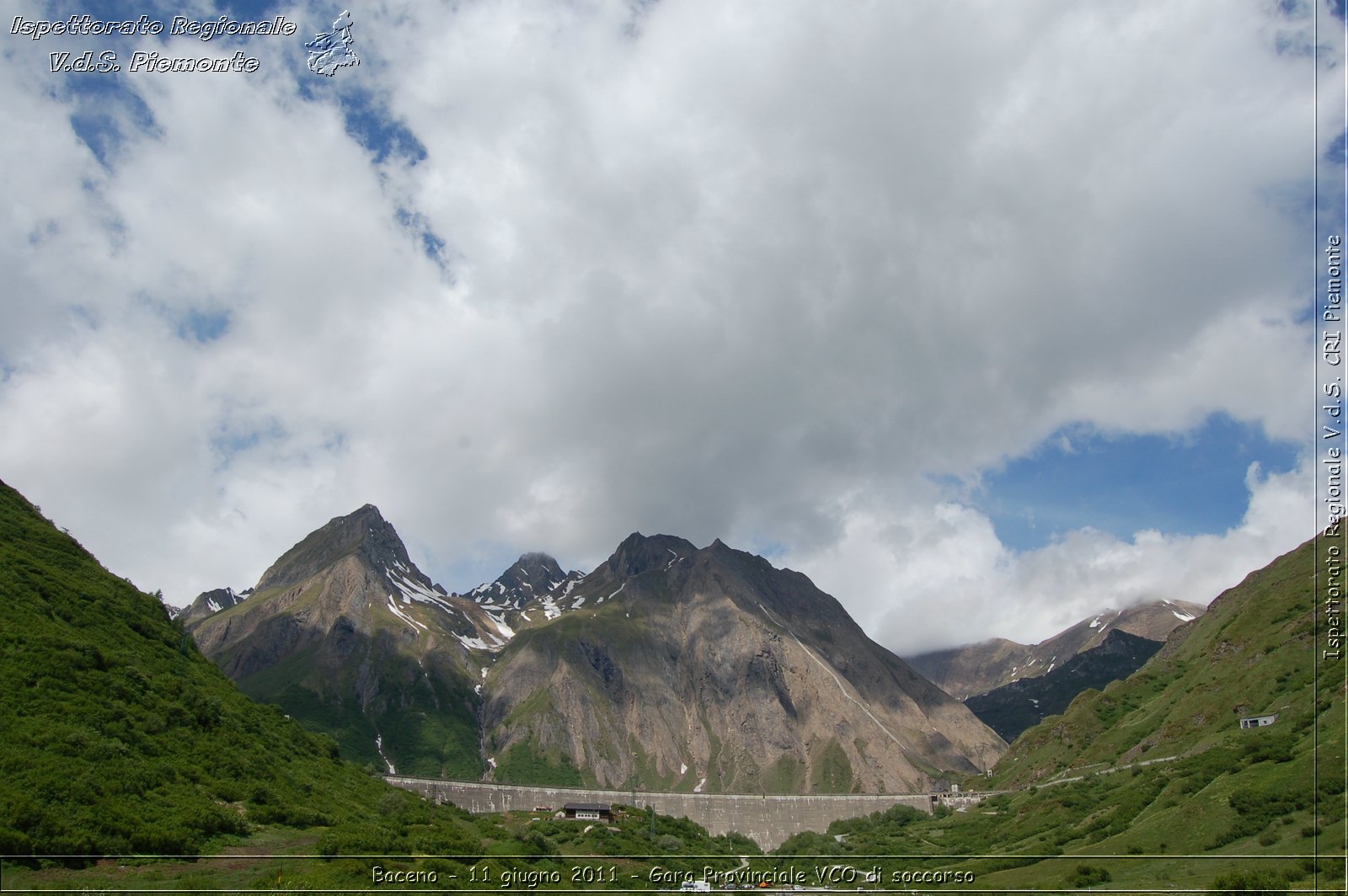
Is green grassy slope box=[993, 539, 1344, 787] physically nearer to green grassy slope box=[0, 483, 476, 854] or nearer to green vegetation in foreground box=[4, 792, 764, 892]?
green vegetation in foreground box=[4, 792, 764, 892]

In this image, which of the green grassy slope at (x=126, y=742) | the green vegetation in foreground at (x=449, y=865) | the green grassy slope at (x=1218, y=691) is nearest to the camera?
the green vegetation in foreground at (x=449, y=865)

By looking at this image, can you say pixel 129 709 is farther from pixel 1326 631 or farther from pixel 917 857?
pixel 1326 631

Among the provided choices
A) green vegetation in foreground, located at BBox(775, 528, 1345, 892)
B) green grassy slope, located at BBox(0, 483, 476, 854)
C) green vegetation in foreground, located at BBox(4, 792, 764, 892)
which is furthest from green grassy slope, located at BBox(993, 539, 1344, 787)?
green grassy slope, located at BBox(0, 483, 476, 854)

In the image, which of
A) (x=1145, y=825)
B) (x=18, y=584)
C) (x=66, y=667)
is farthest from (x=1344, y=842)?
(x=18, y=584)

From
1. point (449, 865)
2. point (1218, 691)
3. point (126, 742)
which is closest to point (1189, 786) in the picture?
point (1218, 691)

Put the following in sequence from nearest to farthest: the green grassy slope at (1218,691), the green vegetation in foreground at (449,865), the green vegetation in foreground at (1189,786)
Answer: the green vegetation in foreground at (449,865), the green vegetation in foreground at (1189,786), the green grassy slope at (1218,691)

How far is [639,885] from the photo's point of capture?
259ft

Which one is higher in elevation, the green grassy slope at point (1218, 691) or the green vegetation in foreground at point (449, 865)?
the green grassy slope at point (1218, 691)

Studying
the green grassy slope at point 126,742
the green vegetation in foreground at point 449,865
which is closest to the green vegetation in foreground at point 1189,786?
the green vegetation in foreground at point 449,865

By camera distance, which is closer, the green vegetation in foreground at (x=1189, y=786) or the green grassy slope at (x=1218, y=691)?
the green vegetation in foreground at (x=1189, y=786)

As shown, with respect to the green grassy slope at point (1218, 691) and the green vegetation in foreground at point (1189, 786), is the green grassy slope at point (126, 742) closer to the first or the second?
the green vegetation in foreground at point (1189, 786)

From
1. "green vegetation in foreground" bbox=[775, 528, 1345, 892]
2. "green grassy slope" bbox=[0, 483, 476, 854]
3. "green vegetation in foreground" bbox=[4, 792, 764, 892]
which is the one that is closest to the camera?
"green vegetation in foreground" bbox=[4, 792, 764, 892]

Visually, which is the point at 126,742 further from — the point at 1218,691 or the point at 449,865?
the point at 1218,691

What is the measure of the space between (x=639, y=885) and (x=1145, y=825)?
53.6 m
